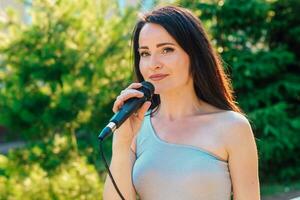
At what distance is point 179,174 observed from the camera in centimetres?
183

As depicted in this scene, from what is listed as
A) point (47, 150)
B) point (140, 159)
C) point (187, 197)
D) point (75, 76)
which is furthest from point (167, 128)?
point (75, 76)

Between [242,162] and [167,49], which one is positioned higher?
[167,49]

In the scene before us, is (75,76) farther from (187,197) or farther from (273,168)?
(273,168)

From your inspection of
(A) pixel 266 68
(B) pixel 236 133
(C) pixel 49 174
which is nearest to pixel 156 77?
(B) pixel 236 133

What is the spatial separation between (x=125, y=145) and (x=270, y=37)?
570cm

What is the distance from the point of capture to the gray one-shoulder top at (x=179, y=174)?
180cm

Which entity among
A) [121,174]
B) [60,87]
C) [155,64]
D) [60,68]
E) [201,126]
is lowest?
[60,87]

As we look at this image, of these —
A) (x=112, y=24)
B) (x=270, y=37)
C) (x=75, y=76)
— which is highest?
(x=112, y=24)

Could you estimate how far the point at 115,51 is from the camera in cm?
482

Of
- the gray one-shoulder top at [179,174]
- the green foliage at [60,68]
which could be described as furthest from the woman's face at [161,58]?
the green foliage at [60,68]

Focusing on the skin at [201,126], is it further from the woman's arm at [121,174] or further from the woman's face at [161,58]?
the woman's arm at [121,174]

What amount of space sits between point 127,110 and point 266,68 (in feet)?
16.8

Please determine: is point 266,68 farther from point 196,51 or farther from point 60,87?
point 196,51

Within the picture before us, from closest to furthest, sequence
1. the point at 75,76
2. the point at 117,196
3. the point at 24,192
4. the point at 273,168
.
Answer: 1. the point at 117,196
2. the point at 24,192
3. the point at 75,76
4. the point at 273,168
